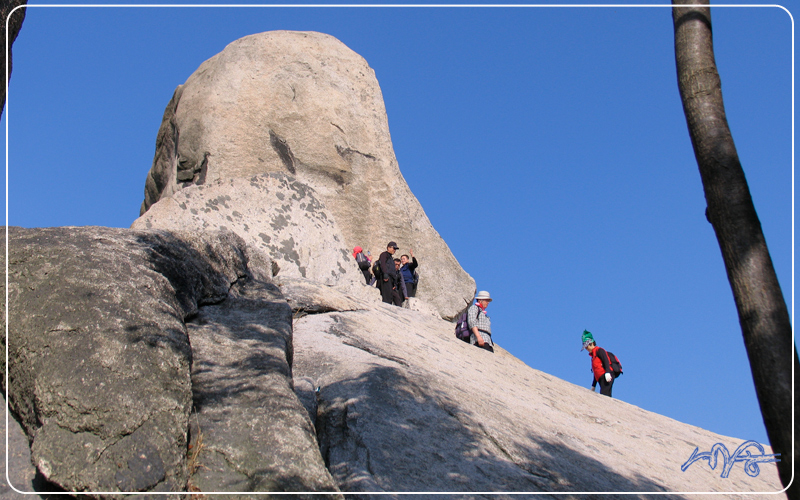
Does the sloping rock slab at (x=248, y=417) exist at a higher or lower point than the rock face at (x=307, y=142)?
lower

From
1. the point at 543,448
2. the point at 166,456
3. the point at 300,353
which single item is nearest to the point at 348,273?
the point at 300,353

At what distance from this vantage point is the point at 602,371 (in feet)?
43.7

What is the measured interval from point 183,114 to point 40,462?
14.2 m

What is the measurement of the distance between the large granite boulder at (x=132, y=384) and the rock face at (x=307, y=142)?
1030 centimetres

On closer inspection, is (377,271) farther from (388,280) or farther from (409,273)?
(409,273)

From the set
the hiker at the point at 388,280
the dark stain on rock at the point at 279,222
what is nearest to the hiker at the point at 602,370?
the hiker at the point at 388,280

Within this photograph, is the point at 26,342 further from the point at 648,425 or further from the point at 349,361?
the point at 648,425

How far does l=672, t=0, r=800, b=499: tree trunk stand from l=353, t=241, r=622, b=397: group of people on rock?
7452mm

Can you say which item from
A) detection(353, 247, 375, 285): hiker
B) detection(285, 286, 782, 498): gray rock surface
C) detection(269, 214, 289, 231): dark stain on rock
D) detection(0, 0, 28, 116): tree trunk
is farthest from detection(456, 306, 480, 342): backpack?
detection(0, 0, 28, 116): tree trunk

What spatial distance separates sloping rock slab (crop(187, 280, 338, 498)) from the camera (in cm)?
457
